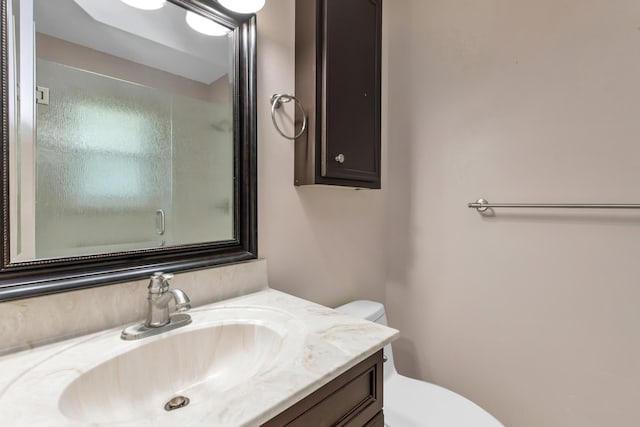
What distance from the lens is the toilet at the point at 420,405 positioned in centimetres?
100

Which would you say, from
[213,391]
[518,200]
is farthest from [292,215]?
[518,200]

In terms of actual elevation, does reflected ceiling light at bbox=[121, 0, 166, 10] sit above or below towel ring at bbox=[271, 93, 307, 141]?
above

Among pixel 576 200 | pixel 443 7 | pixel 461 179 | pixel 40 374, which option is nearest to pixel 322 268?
pixel 461 179

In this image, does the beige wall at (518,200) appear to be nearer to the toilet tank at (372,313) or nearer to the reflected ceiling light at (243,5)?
the toilet tank at (372,313)

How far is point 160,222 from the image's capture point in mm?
842

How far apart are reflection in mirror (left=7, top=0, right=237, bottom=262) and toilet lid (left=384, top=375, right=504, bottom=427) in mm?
884

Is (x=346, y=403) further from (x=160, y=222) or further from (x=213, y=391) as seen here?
(x=160, y=222)

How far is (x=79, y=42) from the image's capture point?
712mm

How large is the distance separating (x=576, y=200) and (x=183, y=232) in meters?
1.44

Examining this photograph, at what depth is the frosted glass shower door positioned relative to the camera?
670mm

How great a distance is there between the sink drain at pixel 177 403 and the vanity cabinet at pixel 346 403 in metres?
0.31

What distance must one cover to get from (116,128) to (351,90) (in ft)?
2.63

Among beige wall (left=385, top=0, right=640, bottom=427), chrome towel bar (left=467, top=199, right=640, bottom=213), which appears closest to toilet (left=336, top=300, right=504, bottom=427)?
beige wall (left=385, top=0, right=640, bottom=427)

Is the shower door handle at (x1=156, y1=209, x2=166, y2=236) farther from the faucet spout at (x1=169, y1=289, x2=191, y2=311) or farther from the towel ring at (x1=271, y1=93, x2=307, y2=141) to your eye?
the towel ring at (x1=271, y1=93, x2=307, y2=141)
